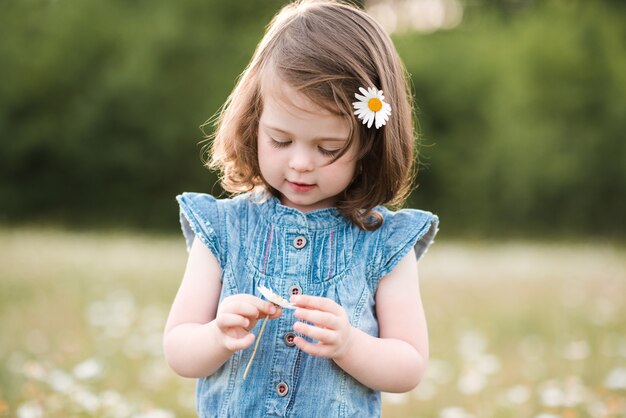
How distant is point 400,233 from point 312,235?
0.24 metres

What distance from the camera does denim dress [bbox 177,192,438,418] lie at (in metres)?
2.15

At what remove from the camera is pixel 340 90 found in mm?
2061

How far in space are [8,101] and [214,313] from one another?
1534cm

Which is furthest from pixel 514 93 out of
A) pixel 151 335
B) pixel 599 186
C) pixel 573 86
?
pixel 151 335

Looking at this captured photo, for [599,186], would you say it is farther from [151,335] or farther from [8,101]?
[151,335]

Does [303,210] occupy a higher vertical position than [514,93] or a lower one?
lower

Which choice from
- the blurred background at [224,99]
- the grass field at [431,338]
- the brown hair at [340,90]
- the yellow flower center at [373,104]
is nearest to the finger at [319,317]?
the brown hair at [340,90]

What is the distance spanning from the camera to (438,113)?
17578mm

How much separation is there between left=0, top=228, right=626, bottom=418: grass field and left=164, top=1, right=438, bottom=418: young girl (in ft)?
3.16

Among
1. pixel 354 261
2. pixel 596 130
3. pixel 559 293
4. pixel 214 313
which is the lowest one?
pixel 214 313

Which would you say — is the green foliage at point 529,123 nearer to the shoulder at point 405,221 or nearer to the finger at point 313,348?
the shoulder at point 405,221

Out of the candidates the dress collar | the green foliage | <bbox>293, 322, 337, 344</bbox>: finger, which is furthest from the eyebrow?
the green foliage

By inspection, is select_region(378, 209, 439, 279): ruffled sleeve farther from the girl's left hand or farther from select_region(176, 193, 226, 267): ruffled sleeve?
select_region(176, 193, 226, 267): ruffled sleeve

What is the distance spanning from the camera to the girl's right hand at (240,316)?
1925 mm
